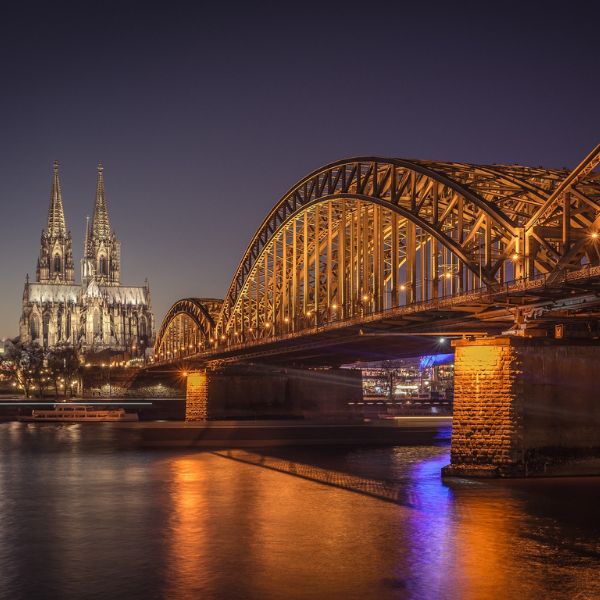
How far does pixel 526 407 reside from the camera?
140 ft

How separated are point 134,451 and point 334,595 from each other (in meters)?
44.1

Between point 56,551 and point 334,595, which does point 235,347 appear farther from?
point 334,595

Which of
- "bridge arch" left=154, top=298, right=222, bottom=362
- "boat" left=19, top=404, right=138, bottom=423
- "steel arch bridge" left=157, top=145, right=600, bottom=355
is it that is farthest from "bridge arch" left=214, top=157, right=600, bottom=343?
"bridge arch" left=154, top=298, right=222, bottom=362

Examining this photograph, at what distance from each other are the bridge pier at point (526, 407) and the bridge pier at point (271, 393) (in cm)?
6120

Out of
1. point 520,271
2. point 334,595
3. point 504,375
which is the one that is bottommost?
point 334,595

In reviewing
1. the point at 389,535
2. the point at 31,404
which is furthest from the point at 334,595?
the point at 31,404

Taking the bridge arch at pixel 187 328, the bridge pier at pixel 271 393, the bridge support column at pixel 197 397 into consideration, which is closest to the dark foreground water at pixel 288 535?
the bridge pier at pixel 271 393

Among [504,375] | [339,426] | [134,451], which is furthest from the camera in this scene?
[339,426]

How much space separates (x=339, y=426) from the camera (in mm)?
87750

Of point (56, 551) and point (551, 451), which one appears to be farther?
point (551, 451)

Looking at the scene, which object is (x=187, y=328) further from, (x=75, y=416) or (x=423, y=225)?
(x=423, y=225)

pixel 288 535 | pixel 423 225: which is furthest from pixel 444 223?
pixel 288 535

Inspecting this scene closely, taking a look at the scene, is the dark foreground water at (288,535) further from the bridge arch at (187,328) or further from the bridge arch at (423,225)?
the bridge arch at (187,328)

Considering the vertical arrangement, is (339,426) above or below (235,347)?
below
